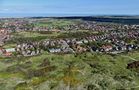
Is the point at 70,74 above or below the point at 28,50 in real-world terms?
above

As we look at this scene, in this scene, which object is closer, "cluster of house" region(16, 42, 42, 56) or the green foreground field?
Result: the green foreground field

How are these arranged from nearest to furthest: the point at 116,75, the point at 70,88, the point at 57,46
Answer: the point at 70,88 → the point at 116,75 → the point at 57,46

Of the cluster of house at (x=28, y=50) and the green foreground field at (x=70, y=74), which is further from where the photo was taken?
the cluster of house at (x=28, y=50)

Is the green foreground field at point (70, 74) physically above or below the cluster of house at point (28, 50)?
above

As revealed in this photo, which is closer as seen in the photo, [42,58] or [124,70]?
[124,70]

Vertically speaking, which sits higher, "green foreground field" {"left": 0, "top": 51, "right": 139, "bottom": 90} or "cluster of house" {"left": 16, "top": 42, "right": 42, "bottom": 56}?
"green foreground field" {"left": 0, "top": 51, "right": 139, "bottom": 90}

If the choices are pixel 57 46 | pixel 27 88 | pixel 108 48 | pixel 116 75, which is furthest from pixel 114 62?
pixel 57 46

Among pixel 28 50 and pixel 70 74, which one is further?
pixel 28 50

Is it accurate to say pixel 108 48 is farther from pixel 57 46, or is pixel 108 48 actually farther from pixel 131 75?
pixel 131 75
